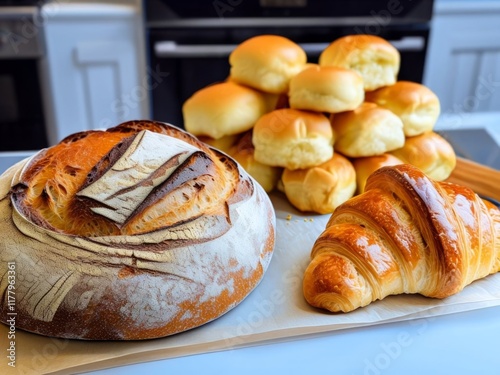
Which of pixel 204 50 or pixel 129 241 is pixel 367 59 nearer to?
pixel 129 241

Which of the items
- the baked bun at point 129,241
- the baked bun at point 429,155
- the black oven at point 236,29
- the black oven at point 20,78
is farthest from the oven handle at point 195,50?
the baked bun at point 129,241

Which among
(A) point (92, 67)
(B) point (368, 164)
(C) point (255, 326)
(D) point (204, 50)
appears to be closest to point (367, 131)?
(B) point (368, 164)

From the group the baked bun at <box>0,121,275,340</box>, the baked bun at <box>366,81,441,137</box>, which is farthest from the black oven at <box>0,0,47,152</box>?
the baked bun at <box>366,81,441,137</box>

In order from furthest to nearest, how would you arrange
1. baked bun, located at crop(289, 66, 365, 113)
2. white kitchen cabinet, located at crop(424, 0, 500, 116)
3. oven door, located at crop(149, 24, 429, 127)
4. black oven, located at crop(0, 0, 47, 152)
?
white kitchen cabinet, located at crop(424, 0, 500, 116) < oven door, located at crop(149, 24, 429, 127) < black oven, located at crop(0, 0, 47, 152) < baked bun, located at crop(289, 66, 365, 113)

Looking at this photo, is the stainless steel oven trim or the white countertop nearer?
the white countertop

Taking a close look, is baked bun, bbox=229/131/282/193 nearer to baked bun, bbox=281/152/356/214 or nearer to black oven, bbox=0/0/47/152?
baked bun, bbox=281/152/356/214

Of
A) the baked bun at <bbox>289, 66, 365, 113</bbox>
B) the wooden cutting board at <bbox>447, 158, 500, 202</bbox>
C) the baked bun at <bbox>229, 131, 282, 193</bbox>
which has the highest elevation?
the baked bun at <bbox>289, 66, 365, 113</bbox>
